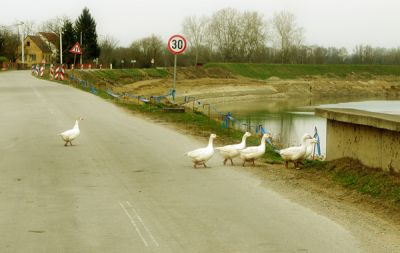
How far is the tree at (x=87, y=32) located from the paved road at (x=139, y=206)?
72.9 metres

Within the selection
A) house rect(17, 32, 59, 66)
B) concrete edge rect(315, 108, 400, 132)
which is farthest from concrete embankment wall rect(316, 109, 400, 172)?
house rect(17, 32, 59, 66)

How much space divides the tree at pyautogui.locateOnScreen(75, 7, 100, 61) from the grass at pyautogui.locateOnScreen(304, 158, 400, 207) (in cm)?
7826

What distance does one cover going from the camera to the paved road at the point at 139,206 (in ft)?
24.6

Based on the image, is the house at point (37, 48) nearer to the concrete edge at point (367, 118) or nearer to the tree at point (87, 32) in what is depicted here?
the tree at point (87, 32)

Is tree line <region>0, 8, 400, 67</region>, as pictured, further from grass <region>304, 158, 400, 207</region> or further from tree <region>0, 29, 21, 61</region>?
grass <region>304, 158, 400, 207</region>

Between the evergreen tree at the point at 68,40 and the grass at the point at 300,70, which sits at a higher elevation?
the evergreen tree at the point at 68,40

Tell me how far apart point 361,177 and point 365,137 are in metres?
0.97

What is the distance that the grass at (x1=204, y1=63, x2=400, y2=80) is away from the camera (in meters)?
111

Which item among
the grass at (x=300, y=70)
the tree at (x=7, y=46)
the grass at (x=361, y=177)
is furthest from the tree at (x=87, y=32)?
the grass at (x=361, y=177)

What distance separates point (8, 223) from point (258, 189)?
179 inches

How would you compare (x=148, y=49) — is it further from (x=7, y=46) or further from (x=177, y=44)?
(x=177, y=44)

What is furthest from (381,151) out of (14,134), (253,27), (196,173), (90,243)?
(253,27)

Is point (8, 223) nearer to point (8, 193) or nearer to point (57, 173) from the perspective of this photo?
point (8, 193)

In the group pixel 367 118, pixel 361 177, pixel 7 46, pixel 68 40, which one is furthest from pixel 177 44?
pixel 7 46
